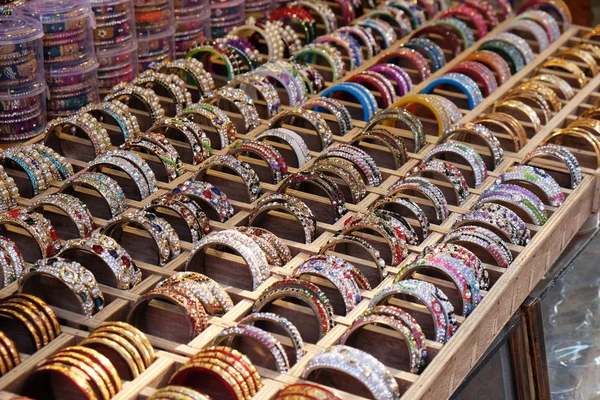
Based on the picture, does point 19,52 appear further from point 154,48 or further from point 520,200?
point 520,200

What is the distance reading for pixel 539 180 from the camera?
9.83ft

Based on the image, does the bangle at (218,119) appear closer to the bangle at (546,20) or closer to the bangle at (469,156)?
the bangle at (469,156)

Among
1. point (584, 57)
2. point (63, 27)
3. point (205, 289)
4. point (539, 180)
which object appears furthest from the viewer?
point (584, 57)

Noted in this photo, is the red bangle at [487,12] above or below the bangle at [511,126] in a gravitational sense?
above

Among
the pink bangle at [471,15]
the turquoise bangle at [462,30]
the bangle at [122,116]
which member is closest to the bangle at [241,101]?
the bangle at [122,116]

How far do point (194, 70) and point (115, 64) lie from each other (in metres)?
0.28

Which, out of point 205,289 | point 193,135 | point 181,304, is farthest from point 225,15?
point 181,304

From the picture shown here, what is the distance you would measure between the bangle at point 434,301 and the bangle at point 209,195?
0.59m

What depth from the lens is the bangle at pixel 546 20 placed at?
4.19 meters

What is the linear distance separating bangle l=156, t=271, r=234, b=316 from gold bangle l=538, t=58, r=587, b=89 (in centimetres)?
189

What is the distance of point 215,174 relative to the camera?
304cm

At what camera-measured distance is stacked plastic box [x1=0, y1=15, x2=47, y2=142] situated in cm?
318

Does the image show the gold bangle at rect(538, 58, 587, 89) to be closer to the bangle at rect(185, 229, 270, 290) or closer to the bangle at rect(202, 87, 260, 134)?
the bangle at rect(202, 87, 260, 134)

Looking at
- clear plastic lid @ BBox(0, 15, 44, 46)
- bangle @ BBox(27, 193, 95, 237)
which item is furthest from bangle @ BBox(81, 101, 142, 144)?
bangle @ BBox(27, 193, 95, 237)
